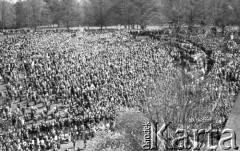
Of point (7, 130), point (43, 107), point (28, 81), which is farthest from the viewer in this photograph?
point (28, 81)

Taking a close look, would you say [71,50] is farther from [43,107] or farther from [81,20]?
[81,20]

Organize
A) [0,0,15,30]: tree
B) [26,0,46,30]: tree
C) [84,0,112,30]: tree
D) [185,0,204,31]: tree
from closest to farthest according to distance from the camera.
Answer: [185,0,204,31]: tree
[0,0,15,30]: tree
[26,0,46,30]: tree
[84,0,112,30]: tree

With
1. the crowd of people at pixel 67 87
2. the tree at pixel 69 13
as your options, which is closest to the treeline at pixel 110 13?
the tree at pixel 69 13

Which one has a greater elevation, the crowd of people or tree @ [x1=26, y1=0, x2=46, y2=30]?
tree @ [x1=26, y1=0, x2=46, y2=30]

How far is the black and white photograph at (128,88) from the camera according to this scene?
10875 mm

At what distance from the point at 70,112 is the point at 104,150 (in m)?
13.0

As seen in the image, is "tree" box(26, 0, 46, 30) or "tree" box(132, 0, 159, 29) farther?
"tree" box(26, 0, 46, 30)

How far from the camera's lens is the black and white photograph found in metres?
10.9

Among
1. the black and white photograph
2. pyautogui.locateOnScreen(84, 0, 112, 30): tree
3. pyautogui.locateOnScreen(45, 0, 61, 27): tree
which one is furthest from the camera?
pyautogui.locateOnScreen(45, 0, 61, 27): tree

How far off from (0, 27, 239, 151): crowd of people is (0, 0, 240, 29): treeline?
21606 mm

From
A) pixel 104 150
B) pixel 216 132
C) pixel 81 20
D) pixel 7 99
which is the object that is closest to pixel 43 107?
→ pixel 7 99

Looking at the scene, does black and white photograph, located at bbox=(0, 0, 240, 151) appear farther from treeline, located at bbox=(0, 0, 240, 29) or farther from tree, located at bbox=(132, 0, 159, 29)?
tree, located at bbox=(132, 0, 159, 29)

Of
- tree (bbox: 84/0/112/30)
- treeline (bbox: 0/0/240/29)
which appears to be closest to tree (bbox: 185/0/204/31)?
treeline (bbox: 0/0/240/29)

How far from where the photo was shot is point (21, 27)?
246 feet
